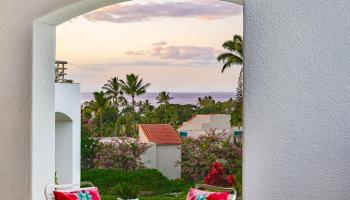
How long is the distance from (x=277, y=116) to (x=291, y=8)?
2.57 feet

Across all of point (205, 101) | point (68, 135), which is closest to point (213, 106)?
point (205, 101)

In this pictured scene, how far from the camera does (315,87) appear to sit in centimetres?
417

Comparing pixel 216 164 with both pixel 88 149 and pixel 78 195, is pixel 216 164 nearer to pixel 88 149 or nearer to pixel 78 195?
pixel 88 149

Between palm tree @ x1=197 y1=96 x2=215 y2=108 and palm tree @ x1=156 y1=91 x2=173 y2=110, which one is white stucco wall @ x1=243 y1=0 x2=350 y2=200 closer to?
palm tree @ x1=197 y1=96 x2=215 y2=108

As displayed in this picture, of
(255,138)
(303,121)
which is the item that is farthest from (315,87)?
(255,138)

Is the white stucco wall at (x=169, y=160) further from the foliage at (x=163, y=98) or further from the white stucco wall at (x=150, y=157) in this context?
the foliage at (x=163, y=98)

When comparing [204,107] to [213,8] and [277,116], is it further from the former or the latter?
[277,116]

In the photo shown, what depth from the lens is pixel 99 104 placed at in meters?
13.2

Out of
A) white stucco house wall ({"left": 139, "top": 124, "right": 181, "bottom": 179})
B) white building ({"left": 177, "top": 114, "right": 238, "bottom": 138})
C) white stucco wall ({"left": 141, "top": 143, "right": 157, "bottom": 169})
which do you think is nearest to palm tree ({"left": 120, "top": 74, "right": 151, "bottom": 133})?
white stucco house wall ({"left": 139, "top": 124, "right": 181, "bottom": 179})

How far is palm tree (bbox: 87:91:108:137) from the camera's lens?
513 inches

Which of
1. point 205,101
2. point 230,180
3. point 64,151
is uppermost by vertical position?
point 205,101

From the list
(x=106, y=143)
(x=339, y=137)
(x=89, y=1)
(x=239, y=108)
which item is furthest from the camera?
(x=106, y=143)

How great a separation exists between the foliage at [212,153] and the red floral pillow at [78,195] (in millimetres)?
7474

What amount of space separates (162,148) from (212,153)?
149 centimetres
